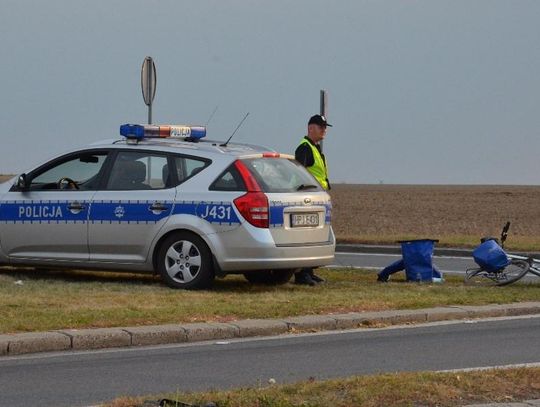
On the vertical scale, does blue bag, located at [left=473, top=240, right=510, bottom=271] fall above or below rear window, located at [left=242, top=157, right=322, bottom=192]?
below

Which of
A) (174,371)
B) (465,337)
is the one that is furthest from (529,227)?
(174,371)

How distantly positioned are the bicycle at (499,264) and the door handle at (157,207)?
3.82m

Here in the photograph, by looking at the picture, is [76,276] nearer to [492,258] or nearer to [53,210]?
[53,210]

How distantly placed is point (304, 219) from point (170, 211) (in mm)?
1454

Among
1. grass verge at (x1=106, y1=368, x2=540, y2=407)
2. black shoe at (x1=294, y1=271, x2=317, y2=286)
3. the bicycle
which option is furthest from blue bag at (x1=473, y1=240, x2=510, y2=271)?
grass verge at (x1=106, y1=368, x2=540, y2=407)

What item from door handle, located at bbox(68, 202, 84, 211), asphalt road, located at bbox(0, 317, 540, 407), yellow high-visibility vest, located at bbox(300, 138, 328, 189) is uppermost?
yellow high-visibility vest, located at bbox(300, 138, 328, 189)

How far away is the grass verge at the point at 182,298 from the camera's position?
11328 mm

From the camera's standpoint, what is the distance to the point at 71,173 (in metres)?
15.0

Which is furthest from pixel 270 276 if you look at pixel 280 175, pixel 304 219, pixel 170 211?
pixel 170 211

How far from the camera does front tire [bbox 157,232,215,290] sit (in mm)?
13906

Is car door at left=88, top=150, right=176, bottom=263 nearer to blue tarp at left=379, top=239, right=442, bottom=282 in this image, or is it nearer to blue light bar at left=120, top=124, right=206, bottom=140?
blue light bar at left=120, top=124, right=206, bottom=140

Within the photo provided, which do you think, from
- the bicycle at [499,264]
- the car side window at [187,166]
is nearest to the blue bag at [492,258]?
the bicycle at [499,264]

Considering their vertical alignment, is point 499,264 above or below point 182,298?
above

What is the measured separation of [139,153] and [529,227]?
2435 cm
